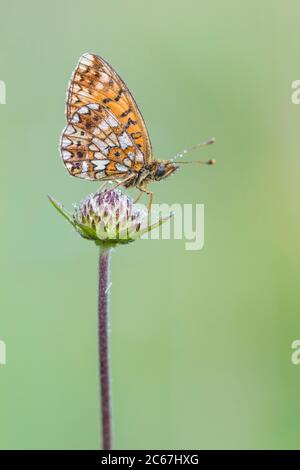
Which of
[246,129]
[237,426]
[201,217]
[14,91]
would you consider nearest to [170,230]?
[201,217]

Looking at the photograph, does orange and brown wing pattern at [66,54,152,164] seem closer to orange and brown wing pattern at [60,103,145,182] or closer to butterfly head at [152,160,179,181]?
orange and brown wing pattern at [60,103,145,182]

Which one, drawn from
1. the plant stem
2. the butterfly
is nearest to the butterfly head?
the butterfly

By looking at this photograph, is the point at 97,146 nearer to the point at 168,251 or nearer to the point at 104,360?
the point at 104,360

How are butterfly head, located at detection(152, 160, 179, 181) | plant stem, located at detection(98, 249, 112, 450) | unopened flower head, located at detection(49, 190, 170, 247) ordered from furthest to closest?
butterfly head, located at detection(152, 160, 179, 181) → unopened flower head, located at detection(49, 190, 170, 247) → plant stem, located at detection(98, 249, 112, 450)

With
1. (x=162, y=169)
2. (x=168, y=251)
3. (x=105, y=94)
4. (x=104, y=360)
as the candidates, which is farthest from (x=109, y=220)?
(x=168, y=251)
